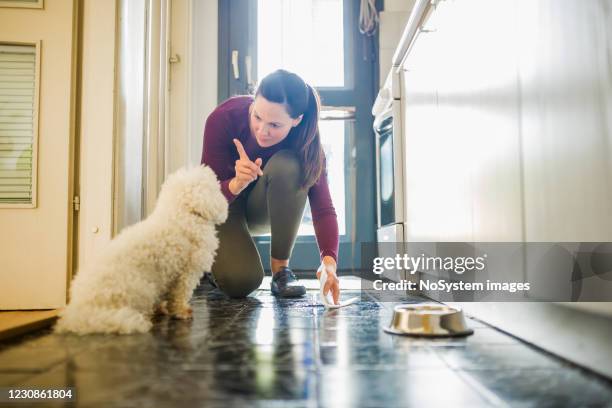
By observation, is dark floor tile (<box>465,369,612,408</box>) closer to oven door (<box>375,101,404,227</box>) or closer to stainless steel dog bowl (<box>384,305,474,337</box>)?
stainless steel dog bowl (<box>384,305,474,337</box>)

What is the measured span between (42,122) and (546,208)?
1636 millimetres

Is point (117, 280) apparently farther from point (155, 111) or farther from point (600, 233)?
point (155, 111)

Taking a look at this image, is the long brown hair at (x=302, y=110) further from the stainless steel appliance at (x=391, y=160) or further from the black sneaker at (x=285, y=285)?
the stainless steel appliance at (x=391, y=160)

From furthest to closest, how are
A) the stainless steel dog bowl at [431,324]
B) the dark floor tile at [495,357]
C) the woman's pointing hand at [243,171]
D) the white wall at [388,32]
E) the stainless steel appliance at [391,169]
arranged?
the white wall at [388,32], the stainless steel appliance at [391,169], the woman's pointing hand at [243,171], the stainless steel dog bowl at [431,324], the dark floor tile at [495,357]

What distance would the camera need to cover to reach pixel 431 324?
110cm

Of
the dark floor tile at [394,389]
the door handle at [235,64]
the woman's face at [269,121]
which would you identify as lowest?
the dark floor tile at [394,389]

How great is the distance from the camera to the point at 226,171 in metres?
1.88

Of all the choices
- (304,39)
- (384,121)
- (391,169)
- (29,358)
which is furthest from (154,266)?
(304,39)

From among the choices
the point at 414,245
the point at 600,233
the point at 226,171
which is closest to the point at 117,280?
the point at 226,171

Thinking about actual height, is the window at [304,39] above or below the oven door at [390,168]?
above

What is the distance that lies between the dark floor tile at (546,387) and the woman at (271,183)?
0.99 m

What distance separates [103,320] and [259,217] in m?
1.05

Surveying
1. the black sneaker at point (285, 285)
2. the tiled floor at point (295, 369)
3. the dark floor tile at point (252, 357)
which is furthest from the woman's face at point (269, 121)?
the dark floor tile at point (252, 357)

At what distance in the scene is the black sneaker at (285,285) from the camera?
74.7 inches
